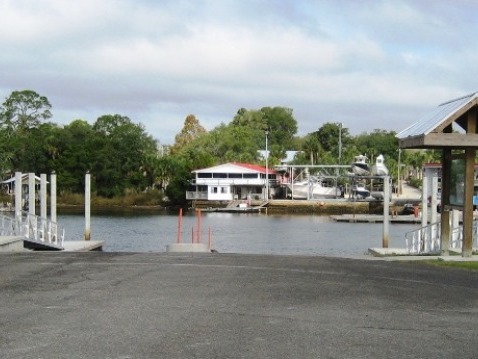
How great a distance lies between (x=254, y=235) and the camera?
67.8 metres

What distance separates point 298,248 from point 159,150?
102m

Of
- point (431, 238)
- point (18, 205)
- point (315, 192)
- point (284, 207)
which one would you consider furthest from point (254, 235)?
point (315, 192)

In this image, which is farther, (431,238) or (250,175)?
(250,175)

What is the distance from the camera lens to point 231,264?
18234 mm

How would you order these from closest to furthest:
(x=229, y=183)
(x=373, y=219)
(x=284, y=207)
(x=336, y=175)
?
(x=373, y=219) < (x=284, y=207) < (x=336, y=175) < (x=229, y=183)

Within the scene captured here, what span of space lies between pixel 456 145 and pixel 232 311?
12.4 meters

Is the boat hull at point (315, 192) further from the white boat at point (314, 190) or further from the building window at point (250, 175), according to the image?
the building window at point (250, 175)

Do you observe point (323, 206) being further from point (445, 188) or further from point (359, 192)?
point (445, 188)

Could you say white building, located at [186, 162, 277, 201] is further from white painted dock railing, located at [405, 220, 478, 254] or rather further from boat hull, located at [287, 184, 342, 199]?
white painted dock railing, located at [405, 220, 478, 254]

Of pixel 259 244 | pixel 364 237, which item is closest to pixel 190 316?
pixel 259 244

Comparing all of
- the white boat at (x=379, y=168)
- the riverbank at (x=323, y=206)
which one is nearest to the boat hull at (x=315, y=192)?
the riverbank at (x=323, y=206)

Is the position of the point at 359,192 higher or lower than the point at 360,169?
lower

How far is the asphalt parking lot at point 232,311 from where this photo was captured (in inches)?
362

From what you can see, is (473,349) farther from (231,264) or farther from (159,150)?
(159,150)
